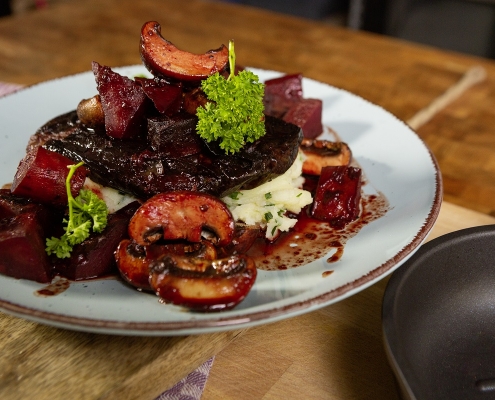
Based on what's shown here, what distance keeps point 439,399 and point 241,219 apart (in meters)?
1.27

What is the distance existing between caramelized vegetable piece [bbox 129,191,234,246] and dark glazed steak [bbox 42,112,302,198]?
0.96 ft

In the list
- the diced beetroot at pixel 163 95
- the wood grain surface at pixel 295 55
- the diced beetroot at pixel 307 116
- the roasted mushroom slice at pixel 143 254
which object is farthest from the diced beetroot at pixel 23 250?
the wood grain surface at pixel 295 55

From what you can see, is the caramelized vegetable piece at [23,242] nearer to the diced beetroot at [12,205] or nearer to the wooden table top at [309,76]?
the diced beetroot at [12,205]

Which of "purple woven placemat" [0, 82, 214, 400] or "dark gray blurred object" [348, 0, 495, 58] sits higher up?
"purple woven placemat" [0, 82, 214, 400]

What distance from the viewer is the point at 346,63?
18.5 ft

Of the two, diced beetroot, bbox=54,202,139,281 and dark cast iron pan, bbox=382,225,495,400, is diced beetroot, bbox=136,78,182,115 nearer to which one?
diced beetroot, bbox=54,202,139,281

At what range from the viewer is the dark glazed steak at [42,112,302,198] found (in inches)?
103

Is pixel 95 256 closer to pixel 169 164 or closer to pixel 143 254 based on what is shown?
pixel 143 254

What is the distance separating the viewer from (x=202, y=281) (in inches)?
81.4

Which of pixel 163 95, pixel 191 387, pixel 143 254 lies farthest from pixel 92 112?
pixel 191 387

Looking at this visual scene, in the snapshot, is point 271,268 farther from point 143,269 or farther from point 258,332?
point 143,269

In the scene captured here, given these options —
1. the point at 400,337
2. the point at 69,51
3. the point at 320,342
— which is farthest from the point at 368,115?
the point at 69,51

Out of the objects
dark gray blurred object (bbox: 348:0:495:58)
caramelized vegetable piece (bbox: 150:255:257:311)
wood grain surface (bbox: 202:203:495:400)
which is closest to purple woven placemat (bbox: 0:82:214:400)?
wood grain surface (bbox: 202:203:495:400)

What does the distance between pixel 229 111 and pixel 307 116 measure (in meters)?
1.03
